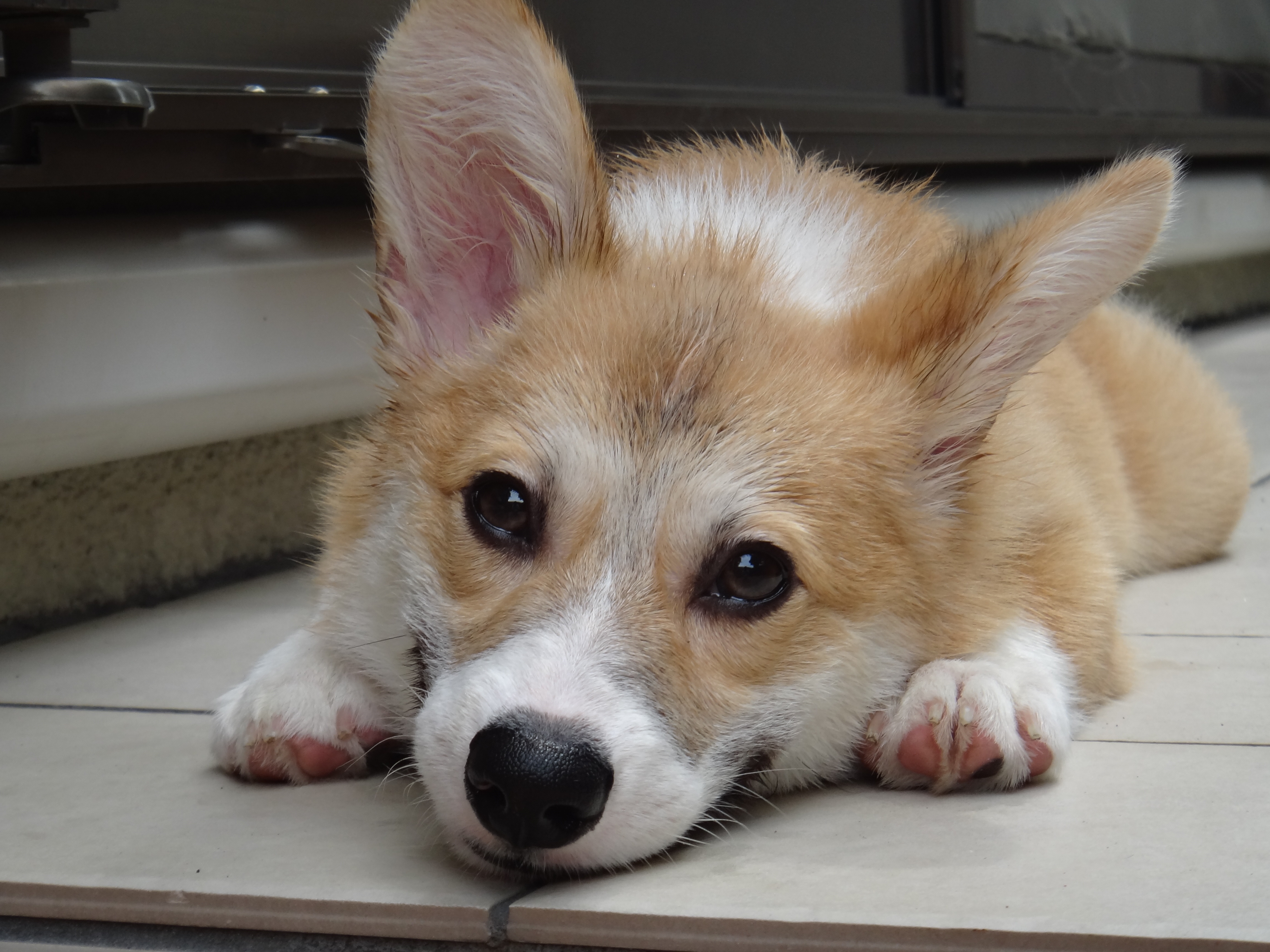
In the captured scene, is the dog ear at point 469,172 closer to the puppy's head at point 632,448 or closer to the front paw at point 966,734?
the puppy's head at point 632,448

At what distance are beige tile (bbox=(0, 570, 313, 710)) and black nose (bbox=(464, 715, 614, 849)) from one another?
942 mm

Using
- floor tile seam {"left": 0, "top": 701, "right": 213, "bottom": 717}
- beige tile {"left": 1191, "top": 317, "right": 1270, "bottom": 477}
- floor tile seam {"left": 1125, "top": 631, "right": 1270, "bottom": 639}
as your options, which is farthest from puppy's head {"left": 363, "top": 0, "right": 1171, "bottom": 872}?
beige tile {"left": 1191, "top": 317, "right": 1270, "bottom": 477}

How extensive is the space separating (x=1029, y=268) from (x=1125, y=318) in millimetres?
1914

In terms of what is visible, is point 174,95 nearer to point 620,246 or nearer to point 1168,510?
point 620,246

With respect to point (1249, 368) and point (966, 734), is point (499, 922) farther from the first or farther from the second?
point (1249, 368)

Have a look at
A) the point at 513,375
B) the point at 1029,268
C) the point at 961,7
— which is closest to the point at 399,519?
the point at 513,375

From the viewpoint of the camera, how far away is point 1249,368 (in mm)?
5992

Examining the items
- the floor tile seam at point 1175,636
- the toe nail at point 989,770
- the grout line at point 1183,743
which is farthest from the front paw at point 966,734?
the floor tile seam at point 1175,636

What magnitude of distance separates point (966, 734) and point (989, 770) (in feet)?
0.21

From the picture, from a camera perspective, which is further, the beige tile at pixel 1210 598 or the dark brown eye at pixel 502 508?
the beige tile at pixel 1210 598

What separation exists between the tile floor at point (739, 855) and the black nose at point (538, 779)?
0.25ft

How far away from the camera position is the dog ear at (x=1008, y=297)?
1.90 metres

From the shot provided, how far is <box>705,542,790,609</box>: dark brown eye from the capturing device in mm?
1781

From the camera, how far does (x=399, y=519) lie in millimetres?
1985
